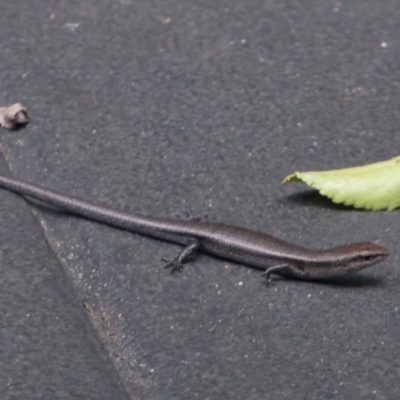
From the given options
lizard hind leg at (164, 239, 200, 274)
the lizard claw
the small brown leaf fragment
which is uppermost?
the small brown leaf fragment

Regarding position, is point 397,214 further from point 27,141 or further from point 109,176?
point 27,141

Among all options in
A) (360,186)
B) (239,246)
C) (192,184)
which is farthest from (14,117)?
(360,186)

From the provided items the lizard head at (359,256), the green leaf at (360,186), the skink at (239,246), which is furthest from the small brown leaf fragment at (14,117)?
the lizard head at (359,256)

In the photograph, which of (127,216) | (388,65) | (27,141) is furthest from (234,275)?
(388,65)

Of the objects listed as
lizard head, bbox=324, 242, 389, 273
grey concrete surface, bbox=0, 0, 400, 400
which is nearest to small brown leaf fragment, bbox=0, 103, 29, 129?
grey concrete surface, bbox=0, 0, 400, 400

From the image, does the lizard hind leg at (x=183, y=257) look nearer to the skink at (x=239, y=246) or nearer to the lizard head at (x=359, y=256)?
the skink at (x=239, y=246)

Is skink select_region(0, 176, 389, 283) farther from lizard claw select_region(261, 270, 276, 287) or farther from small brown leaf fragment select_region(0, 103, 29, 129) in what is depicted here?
small brown leaf fragment select_region(0, 103, 29, 129)

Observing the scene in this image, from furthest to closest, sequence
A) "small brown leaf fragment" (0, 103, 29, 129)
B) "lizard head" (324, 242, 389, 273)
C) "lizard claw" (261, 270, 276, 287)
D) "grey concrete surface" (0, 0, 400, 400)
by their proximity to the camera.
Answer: "small brown leaf fragment" (0, 103, 29, 129) → "lizard claw" (261, 270, 276, 287) → "lizard head" (324, 242, 389, 273) → "grey concrete surface" (0, 0, 400, 400)
